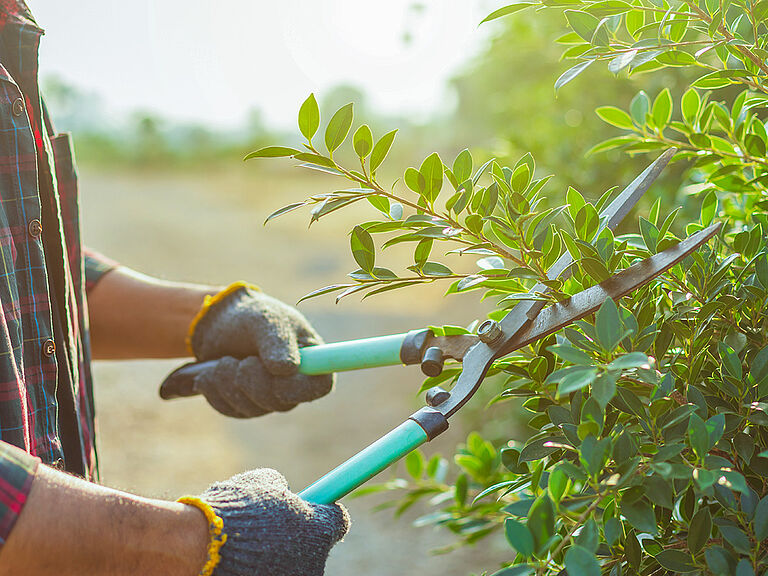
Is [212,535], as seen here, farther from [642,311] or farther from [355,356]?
[642,311]

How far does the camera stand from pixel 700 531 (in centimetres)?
62

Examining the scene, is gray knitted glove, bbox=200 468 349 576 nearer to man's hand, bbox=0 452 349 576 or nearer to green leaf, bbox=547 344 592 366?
man's hand, bbox=0 452 349 576

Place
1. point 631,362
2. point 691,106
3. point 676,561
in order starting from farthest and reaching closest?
1. point 691,106
2. point 676,561
3. point 631,362

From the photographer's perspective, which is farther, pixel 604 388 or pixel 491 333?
pixel 491 333

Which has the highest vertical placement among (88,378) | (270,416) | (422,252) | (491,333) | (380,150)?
(380,150)

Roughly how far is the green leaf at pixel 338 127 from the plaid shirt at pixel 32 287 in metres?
0.43

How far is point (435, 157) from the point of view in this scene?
2.33ft

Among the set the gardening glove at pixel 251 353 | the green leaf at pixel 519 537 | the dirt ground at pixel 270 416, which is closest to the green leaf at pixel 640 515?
the green leaf at pixel 519 537

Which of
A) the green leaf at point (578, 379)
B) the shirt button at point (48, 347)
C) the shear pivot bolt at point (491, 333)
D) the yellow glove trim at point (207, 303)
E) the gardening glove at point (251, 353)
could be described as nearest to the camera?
the green leaf at point (578, 379)

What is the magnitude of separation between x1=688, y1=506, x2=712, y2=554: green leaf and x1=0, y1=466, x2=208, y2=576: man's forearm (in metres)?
0.47

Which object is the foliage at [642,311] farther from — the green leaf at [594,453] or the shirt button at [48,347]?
the shirt button at [48,347]

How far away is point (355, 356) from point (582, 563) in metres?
0.54

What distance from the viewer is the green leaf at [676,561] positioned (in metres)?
0.63

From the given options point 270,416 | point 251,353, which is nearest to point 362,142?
point 251,353
